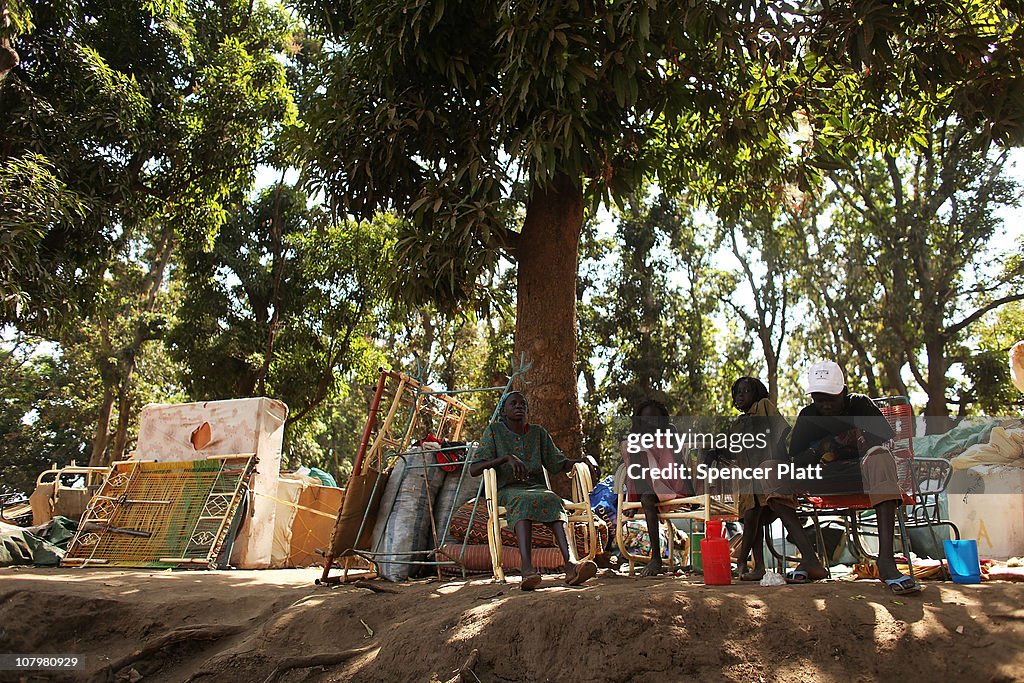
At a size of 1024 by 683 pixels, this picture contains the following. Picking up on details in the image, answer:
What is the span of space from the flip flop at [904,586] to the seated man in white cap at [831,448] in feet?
1.61

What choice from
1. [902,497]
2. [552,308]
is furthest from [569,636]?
[552,308]

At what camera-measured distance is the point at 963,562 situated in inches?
178

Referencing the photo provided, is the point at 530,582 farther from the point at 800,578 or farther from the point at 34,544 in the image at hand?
the point at 34,544

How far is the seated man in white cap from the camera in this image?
4613 mm

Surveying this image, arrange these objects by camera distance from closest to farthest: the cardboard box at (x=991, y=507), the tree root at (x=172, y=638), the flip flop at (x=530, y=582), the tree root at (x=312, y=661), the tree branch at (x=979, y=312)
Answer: the tree root at (x=312, y=661) < the flip flop at (x=530, y=582) < the tree root at (x=172, y=638) < the cardboard box at (x=991, y=507) < the tree branch at (x=979, y=312)

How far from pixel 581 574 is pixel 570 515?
1.32 metres

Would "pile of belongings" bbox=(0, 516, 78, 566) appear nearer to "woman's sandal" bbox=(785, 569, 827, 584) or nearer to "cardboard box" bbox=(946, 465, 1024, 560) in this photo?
"woman's sandal" bbox=(785, 569, 827, 584)

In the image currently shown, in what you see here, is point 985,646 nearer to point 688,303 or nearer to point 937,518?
point 937,518

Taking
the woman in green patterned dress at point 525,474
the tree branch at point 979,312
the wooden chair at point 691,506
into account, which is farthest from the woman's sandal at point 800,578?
the tree branch at point 979,312

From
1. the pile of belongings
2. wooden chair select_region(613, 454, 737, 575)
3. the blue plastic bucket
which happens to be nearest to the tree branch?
wooden chair select_region(613, 454, 737, 575)

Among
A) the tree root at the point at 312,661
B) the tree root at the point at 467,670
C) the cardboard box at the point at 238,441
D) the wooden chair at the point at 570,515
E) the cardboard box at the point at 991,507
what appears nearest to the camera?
the tree root at the point at 467,670

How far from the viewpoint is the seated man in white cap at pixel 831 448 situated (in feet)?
15.1

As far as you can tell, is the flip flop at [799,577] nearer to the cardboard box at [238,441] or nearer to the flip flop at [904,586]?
the flip flop at [904,586]

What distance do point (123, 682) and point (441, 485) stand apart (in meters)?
2.82
